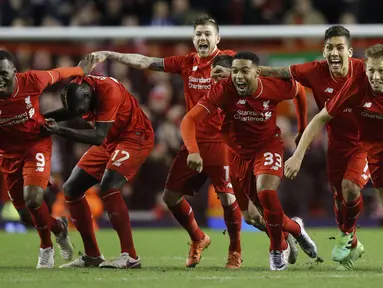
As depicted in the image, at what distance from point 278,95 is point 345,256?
1.62 m

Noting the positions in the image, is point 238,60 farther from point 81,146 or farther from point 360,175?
point 81,146

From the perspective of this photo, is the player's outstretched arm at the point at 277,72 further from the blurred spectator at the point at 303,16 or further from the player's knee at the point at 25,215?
the blurred spectator at the point at 303,16

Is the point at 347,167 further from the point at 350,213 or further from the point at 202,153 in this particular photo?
the point at 202,153

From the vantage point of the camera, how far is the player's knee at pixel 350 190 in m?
10.0

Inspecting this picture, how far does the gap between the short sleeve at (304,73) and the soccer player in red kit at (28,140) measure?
204 centimetres

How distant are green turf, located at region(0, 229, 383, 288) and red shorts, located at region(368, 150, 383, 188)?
2.65ft

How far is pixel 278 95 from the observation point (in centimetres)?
1022

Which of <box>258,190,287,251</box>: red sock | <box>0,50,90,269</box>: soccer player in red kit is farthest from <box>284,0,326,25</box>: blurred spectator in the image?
<box>258,190,287,251</box>: red sock

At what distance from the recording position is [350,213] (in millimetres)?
10109

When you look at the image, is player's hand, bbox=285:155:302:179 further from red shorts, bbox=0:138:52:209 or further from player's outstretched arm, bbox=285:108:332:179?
red shorts, bbox=0:138:52:209

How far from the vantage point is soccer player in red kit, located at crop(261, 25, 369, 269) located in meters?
10.0

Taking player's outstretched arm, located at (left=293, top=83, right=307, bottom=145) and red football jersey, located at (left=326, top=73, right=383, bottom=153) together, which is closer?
red football jersey, located at (left=326, top=73, right=383, bottom=153)

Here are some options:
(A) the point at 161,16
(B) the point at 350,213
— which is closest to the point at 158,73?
(A) the point at 161,16

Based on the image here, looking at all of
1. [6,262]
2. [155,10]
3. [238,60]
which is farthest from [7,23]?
[238,60]
